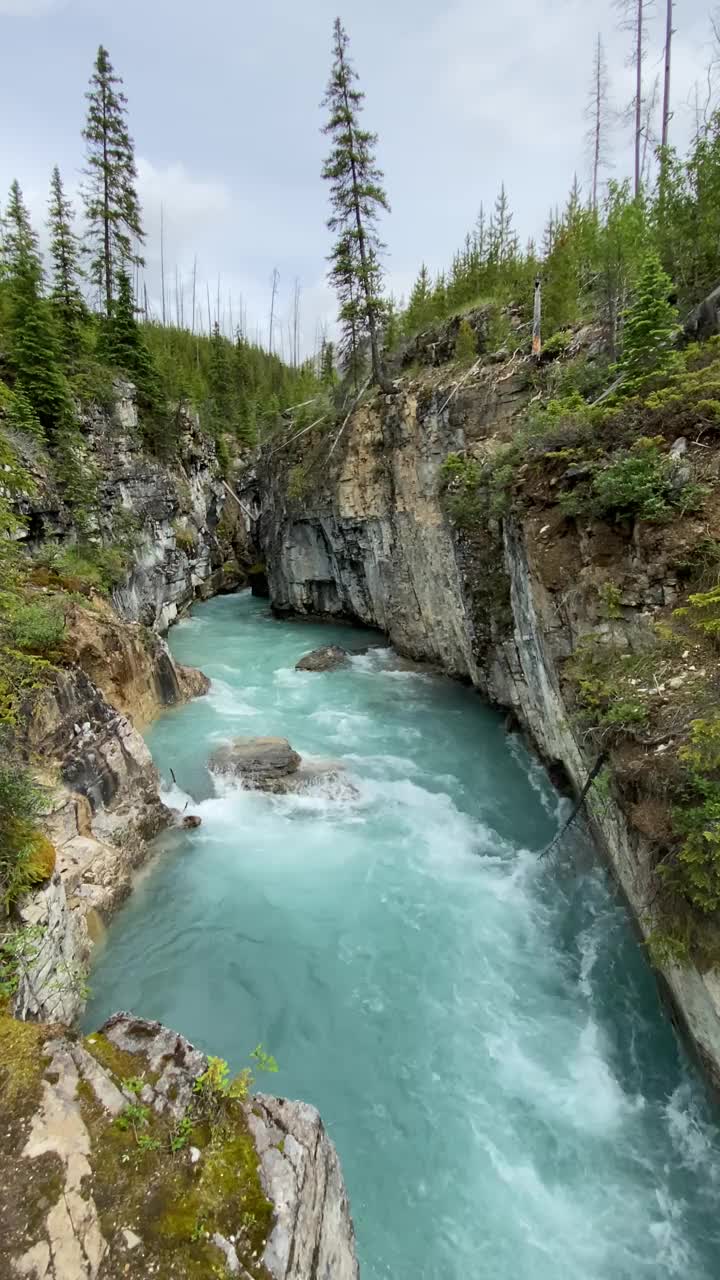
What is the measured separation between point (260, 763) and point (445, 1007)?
643 centimetres

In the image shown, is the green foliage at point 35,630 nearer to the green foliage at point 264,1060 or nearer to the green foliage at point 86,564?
the green foliage at point 86,564

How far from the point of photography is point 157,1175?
3.02m

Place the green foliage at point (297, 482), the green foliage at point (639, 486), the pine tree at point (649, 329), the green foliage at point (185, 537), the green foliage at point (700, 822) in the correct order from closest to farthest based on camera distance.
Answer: the green foliage at point (700, 822), the green foliage at point (639, 486), the pine tree at point (649, 329), the green foliage at point (297, 482), the green foliage at point (185, 537)

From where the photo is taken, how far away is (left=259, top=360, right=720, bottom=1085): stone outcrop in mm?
7156

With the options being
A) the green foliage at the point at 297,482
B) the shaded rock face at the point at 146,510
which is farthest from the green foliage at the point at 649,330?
the green foliage at the point at 297,482

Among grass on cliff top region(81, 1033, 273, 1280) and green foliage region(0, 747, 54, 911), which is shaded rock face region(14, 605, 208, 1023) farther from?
grass on cliff top region(81, 1033, 273, 1280)

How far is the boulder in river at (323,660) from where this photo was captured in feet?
61.9

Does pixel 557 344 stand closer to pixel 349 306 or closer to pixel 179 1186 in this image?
pixel 349 306

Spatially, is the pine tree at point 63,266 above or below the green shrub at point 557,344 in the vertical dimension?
above

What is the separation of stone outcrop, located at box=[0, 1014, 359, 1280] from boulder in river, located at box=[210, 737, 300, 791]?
7689 millimetres

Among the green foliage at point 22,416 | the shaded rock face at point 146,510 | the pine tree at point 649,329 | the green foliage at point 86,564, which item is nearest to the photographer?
the pine tree at point 649,329

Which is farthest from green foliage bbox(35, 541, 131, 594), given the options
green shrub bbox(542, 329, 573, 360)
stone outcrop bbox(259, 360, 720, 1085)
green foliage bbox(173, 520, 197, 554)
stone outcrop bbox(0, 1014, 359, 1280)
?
green shrub bbox(542, 329, 573, 360)

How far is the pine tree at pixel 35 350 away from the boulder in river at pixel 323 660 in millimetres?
11529

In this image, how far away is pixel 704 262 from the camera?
13.0 metres
